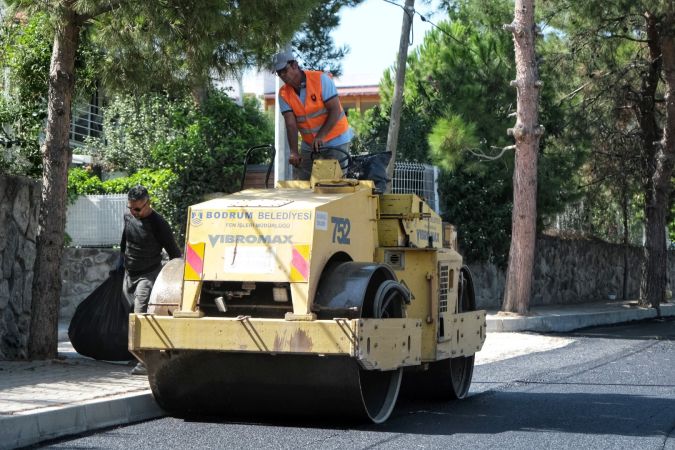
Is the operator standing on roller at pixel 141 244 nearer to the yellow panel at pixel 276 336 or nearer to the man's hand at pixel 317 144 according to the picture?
the man's hand at pixel 317 144

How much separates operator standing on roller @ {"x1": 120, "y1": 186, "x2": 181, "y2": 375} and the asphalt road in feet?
6.88

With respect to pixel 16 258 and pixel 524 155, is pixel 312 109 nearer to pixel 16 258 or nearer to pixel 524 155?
pixel 16 258

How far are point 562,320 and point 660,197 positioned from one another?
20.2 feet

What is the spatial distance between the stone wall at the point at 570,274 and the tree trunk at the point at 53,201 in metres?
13.8

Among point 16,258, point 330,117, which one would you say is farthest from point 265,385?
point 16,258

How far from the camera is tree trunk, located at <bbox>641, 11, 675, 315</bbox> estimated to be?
2364cm

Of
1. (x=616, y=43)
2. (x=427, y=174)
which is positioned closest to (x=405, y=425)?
(x=427, y=174)

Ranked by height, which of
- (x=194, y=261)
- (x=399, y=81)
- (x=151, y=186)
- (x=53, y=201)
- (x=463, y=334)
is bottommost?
(x=463, y=334)

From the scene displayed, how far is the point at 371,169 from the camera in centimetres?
905

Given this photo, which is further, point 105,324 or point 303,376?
point 105,324

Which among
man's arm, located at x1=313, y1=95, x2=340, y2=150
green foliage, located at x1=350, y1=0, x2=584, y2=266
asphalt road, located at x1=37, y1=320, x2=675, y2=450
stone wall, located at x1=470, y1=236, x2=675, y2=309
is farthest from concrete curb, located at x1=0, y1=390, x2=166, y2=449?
stone wall, located at x1=470, y1=236, x2=675, y2=309

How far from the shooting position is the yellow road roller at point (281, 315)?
24.0 feet

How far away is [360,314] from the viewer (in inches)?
292

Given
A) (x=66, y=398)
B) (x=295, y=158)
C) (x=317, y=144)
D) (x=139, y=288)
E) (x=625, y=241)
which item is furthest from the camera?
(x=625, y=241)
